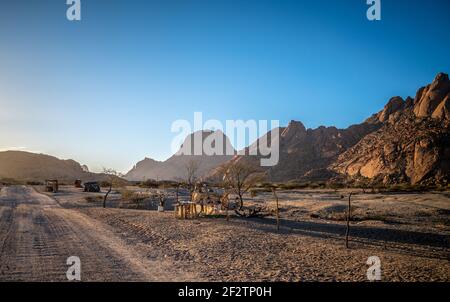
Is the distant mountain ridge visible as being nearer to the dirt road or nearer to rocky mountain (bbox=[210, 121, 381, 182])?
rocky mountain (bbox=[210, 121, 381, 182])

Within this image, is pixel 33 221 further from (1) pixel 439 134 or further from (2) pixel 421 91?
(2) pixel 421 91

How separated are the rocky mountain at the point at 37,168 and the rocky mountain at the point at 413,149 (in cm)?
10035

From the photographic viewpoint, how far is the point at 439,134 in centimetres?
5784

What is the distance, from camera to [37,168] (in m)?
148

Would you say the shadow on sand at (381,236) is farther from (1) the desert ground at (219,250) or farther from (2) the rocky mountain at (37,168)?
(2) the rocky mountain at (37,168)

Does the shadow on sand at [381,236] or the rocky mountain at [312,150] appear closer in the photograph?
the shadow on sand at [381,236]

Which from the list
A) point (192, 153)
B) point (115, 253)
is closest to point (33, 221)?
point (115, 253)

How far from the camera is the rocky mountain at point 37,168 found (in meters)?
135

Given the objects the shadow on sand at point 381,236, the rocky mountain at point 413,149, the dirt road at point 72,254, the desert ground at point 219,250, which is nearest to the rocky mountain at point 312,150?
the rocky mountain at point 413,149

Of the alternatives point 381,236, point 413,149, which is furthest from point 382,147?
point 381,236

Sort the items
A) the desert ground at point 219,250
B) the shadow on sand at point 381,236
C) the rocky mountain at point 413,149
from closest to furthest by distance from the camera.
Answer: the desert ground at point 219,250
the shadow on sand at point 381,236
the rocky mountain at point 413,149

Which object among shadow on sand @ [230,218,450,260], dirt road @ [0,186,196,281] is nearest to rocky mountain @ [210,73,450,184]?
shadow on sand @ [230,218,450,260]

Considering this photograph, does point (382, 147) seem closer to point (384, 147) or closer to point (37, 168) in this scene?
point (384, 147)
